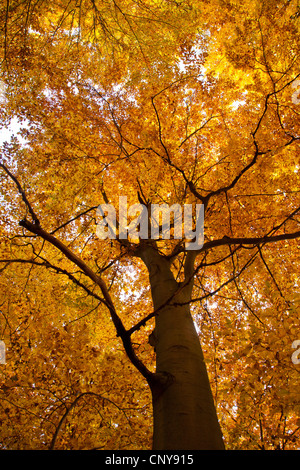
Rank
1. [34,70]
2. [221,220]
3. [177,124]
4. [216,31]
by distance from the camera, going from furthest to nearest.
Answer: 1. [216,31]
2. [177,124]
3. [34,70]
4. [221,220]

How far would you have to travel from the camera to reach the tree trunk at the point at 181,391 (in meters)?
1.84

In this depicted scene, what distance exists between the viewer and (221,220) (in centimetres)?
457

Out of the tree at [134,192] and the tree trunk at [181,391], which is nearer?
the tree trunk at [181,391]

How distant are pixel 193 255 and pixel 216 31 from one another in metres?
6.07

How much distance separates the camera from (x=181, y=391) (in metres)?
2.13

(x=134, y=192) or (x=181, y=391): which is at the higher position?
(x=134, y=192)

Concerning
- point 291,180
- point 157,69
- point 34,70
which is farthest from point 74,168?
point 291,180

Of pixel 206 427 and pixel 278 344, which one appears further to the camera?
pixel 278 344

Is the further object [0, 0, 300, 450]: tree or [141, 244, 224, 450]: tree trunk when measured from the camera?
[0, 0, 300, 450]: tree

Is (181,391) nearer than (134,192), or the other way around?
(181,391)

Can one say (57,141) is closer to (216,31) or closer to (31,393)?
(31,393)

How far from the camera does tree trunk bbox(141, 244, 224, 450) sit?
6.03ft
